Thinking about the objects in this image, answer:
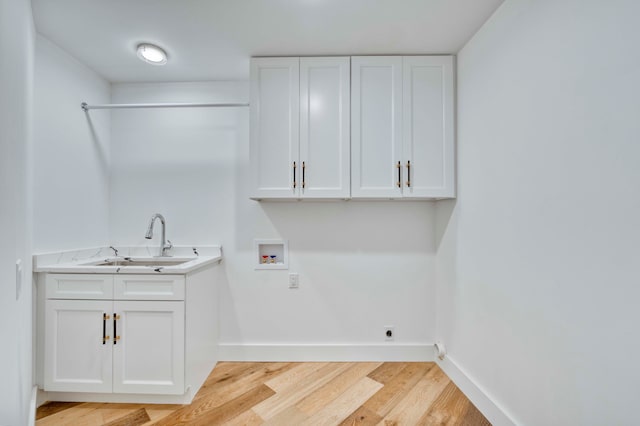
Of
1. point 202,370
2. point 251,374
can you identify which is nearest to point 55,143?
point 202,370

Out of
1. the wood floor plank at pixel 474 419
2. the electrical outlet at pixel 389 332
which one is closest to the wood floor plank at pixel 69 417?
the electrical outlet at pixel 389 332

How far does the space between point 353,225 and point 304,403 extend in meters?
1.33

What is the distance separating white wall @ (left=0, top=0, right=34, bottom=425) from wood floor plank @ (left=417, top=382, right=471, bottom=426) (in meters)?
1.98

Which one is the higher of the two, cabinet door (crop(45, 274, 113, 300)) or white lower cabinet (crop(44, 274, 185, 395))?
cabinet door (crop(45, 274, 113, 300))

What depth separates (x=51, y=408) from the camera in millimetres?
1654

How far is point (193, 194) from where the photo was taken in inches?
91.8

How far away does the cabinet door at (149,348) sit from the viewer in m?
1.67

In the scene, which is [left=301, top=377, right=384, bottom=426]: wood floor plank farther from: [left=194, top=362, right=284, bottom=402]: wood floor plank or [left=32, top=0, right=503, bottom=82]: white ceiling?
[left=32, top=0, right=503, bottom=82]: white ceiling

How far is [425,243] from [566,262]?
1185 mm

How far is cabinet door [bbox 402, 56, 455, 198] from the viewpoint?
1.97 meters

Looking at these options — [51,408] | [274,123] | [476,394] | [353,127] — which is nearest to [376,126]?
[353,127]

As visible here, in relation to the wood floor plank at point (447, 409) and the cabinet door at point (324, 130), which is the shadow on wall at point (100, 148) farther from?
the wood floor plank at point (447, 409)

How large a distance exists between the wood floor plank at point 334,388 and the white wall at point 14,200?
4.52ft

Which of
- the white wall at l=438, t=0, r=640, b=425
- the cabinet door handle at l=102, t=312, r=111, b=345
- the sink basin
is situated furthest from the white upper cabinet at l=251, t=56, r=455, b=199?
the cabinet door handle at l=102, t=312, r=111, b=345
